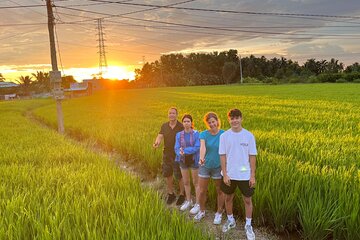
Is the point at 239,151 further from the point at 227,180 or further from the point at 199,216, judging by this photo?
the point at 199,216

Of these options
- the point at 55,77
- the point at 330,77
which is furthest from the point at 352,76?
the point at 55,77

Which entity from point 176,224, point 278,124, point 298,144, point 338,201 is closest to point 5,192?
point 176,224

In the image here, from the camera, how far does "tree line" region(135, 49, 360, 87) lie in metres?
87.1

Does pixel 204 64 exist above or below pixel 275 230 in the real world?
above

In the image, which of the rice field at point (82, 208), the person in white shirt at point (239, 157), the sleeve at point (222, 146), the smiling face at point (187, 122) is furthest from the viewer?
the smiling face at point (187, 122)

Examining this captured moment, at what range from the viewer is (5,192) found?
4.12 m

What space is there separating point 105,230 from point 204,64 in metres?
96.8

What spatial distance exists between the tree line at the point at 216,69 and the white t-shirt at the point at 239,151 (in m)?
74.4

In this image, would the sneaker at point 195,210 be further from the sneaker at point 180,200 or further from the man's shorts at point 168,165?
the man's shorts at point 168,165

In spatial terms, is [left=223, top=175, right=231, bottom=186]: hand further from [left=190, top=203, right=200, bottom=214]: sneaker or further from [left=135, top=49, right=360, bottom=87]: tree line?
[left=135, top=49, right=360, bottom=87]: tree line

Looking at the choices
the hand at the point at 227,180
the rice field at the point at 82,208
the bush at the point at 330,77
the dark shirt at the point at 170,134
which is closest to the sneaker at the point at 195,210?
the rice field at the point at 82,208

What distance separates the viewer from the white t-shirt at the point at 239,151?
3.37m

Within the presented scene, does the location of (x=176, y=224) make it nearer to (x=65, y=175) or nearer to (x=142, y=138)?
(x=65, y=175)

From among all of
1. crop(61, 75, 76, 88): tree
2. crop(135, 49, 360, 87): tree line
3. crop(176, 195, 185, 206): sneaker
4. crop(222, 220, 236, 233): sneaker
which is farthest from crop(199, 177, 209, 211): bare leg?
crop(61, 75, 76, 88): tree
